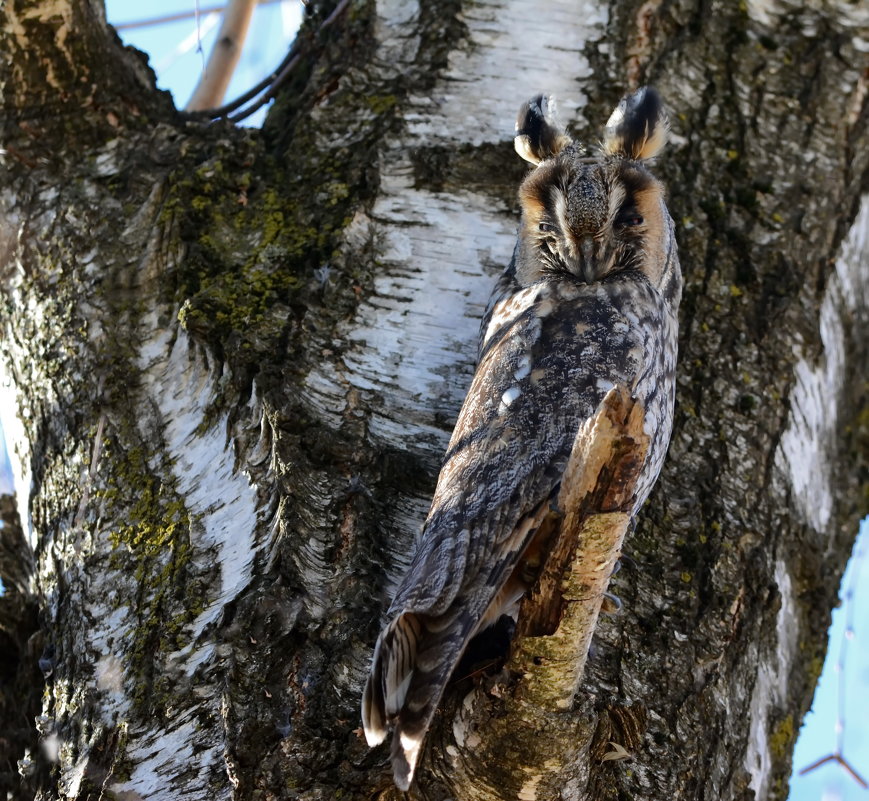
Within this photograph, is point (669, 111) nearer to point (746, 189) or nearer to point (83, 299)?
point (746, 189)

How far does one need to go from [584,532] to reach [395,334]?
75 centimetres

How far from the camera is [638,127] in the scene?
2102mm

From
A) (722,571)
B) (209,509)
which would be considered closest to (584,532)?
(722,571)

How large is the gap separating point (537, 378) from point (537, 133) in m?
0.55

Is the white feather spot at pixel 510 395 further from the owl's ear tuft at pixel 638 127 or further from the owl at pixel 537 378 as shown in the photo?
the owl's ear tuft at pixel 638 127

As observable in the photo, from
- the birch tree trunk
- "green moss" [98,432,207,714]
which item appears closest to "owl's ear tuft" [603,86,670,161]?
the birch tree trunk

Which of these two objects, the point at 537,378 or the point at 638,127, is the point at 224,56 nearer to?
the point at 638,127

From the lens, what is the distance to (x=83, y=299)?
208 centimetres

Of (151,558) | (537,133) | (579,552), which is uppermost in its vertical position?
(537,133)

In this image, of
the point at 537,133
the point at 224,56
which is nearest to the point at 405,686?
the point at 537,133

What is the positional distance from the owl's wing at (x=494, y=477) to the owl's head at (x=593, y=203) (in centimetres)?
7

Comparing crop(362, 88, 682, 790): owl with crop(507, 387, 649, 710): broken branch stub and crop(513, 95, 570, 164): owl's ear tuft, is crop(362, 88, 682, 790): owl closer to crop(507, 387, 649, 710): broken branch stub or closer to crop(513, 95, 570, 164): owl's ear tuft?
crop(513, 95, 570, 164): owl's ear tuft

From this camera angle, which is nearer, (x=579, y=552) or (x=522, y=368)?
(x=579, y=552)

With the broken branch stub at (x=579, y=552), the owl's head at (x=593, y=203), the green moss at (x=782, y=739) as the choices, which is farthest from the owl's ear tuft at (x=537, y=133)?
the green moss at (x=782, y=739)
